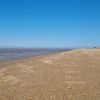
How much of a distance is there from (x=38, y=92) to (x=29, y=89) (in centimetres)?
83

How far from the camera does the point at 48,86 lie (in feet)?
34.5

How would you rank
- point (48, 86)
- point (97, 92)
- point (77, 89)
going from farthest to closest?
point (48, 86), point (77, 89), point (97, 92)

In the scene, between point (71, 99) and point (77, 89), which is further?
point (77, 89)

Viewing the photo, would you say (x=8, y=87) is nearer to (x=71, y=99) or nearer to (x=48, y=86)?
(x=48, y=86)

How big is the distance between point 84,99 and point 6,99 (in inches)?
152

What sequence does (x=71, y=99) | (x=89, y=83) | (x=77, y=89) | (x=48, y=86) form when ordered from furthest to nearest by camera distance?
(x=89, y=83)
(x=48, y=86)
(x=77, y=89)
(x=71, y=99)

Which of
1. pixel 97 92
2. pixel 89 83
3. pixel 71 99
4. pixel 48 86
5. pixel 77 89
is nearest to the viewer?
pixel 71 99

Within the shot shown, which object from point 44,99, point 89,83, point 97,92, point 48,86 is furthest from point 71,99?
point 89,83

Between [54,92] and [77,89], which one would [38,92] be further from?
[77,89]

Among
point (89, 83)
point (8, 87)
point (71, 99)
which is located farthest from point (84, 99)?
point (8, 87)

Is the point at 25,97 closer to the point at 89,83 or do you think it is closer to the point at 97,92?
the point at 97,92

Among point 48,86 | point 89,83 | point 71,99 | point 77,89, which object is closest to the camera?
point 71,99

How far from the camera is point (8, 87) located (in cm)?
1043

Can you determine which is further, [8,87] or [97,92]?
[8,87]
